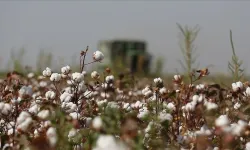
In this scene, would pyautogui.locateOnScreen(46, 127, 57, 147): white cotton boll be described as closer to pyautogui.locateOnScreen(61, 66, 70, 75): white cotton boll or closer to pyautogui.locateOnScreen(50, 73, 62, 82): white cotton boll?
pyautogui.locateOnScreen(50, 73, 62, 82): white cotton boll

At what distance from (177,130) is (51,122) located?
2.87ft

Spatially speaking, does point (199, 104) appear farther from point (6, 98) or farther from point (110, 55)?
point (110, 55)

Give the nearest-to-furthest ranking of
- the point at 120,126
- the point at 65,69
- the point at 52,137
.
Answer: the point at 52,137 → the point at 120,126 → the point at 65,69

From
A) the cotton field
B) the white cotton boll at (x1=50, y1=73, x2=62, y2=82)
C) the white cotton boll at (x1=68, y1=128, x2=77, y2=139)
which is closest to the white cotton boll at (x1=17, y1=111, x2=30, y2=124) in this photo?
the cotton field

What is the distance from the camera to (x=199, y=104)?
7.19ft

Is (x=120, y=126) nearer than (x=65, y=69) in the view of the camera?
Yes

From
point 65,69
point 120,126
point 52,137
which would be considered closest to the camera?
point 52,137

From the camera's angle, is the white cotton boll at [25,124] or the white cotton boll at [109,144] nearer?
the white cotton boll at [109,144]

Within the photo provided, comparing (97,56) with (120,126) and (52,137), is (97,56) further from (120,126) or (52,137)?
(52,137)

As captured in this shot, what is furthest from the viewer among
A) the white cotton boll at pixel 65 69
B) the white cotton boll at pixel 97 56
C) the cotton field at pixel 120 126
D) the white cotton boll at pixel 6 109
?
the white cotton boll at pixel 65 69

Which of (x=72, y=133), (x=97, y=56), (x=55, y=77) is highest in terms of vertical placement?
(x=97, y=56)

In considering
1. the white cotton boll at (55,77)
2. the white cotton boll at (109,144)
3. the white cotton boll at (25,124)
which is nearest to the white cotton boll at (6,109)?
the white cotton boll at (25,124)

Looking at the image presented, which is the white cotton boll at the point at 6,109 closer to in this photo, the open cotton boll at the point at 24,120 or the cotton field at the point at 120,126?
the cotton field at the point at 120,126

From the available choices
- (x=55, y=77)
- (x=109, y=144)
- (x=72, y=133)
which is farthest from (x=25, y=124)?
(x=55, y=77)
